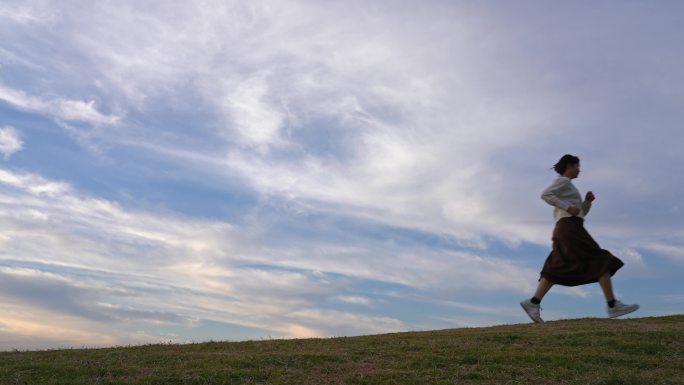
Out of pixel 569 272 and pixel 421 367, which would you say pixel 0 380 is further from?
pixel 569 272

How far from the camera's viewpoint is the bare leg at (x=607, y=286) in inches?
583

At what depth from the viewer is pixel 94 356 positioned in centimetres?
1300

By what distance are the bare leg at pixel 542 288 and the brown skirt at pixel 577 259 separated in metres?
0.11

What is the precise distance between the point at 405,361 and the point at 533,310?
5351mm

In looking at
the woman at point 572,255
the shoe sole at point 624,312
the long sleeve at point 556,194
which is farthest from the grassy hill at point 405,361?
the long sleeve at point 556,194

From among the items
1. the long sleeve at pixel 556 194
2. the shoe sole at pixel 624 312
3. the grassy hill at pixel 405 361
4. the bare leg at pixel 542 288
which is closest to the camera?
the grassy hill at pixel 405 361

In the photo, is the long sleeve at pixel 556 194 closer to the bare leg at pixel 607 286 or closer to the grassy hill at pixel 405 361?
the bare leg at pixel 607 286

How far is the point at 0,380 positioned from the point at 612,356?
10361mm

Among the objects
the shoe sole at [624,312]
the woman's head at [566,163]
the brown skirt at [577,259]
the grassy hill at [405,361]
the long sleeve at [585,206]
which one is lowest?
the grassy hill at [405,361]

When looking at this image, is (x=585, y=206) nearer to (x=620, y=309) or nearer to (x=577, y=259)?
(x=577, y=259)

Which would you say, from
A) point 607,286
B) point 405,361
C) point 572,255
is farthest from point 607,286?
point 405,361

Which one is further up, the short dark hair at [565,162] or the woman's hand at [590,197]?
the short dark hair at [565,162]

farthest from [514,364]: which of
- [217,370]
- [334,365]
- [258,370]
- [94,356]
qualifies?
[94,356]

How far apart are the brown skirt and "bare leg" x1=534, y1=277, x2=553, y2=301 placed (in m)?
0.11
